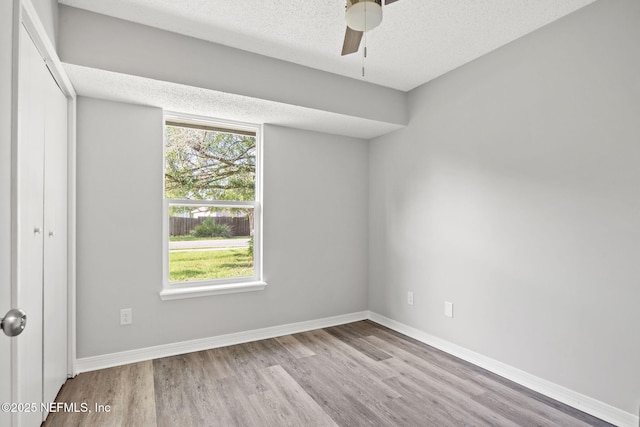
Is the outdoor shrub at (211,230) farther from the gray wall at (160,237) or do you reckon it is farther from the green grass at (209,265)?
the gray wall at (160,237)

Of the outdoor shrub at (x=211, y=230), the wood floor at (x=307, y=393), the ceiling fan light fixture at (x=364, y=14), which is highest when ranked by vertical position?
the ceiling fan light fixture at (x=364, y=14)

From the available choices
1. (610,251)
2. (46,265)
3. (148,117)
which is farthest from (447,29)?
(46,265)

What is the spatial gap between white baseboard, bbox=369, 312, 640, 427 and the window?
1.79m

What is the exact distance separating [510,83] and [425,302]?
6.77 feet

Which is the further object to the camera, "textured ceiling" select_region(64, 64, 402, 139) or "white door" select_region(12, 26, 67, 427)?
"textured ceiling" select_region(64, 64, 402, 139)

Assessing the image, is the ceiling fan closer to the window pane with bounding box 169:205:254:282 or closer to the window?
the window

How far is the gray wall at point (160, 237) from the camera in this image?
268 cm

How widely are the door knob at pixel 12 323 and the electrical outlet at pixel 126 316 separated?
6.65 ft

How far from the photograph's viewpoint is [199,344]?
120 inches

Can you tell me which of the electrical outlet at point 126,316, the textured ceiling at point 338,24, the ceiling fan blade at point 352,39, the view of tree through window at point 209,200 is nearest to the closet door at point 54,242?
the electrical outlet at point 126,316

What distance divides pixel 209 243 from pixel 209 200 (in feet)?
1.39

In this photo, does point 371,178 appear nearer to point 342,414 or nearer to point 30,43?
point 342,414

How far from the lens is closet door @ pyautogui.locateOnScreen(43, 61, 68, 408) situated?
1.97 meters

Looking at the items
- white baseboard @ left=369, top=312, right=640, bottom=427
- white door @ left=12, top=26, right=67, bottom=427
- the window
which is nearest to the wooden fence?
the window
